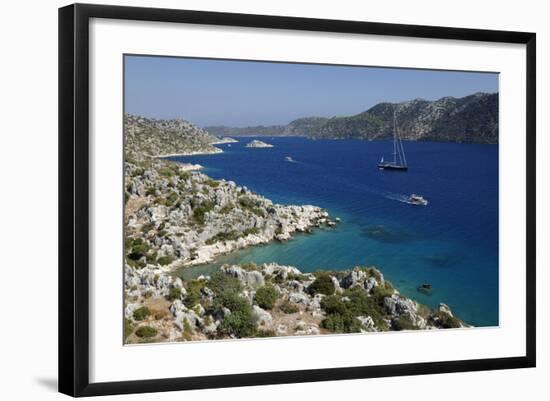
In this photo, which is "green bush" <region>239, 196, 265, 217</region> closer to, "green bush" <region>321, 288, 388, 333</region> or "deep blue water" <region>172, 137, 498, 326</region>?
"deep blue water" <region>172, 137, 498, 326</region>

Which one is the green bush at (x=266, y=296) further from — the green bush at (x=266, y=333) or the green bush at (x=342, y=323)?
the green bush at (x=342, y=323)

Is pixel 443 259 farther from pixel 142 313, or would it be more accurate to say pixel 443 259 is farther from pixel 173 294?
pixel 142 313

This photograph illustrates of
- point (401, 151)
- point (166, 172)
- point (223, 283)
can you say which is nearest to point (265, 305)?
point (223, 283)

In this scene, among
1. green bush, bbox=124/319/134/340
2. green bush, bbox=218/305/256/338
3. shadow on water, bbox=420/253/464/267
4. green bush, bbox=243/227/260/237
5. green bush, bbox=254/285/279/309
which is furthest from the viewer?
shadow on water, bbox=420/253/464/267

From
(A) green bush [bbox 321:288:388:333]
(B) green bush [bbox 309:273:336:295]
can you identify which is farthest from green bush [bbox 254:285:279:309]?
(A) green bush [bbox 321:288:388:333]

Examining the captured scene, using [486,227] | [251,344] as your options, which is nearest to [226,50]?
[251,344]

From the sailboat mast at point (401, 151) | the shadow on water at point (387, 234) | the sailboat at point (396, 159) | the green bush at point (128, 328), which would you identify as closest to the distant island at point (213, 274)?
the green bush at point (128, 328)
